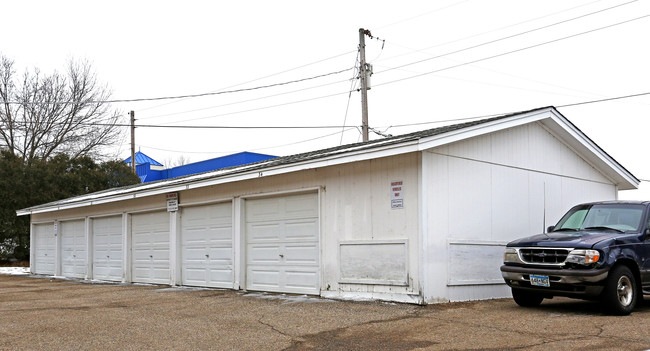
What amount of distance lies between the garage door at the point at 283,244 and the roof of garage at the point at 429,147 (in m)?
0.82

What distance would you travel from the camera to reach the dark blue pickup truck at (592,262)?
8.79 metres

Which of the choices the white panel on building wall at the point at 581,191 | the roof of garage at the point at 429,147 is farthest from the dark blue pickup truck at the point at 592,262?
the white panel on building wall at the point at 581,191

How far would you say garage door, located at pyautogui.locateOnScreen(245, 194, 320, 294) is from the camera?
12812 millimetres

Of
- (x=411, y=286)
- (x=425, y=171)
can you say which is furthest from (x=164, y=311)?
(x=425, y=171)

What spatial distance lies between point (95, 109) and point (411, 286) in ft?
101

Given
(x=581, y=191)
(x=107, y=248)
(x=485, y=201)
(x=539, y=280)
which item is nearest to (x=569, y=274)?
(x=539, y=280)

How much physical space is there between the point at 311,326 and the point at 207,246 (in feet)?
24.6

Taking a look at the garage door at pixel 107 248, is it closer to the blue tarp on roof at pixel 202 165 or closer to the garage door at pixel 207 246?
the garage door at pixel 207 246

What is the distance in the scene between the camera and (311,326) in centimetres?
855

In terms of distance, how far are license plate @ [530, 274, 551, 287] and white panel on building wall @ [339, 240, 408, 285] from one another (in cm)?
228

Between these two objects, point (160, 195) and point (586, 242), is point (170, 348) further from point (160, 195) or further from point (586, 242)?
point (160, 195)

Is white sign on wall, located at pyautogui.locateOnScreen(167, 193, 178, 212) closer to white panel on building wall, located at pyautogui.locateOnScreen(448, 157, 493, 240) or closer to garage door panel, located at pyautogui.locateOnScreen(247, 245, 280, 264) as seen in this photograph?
garage door panel, located at pyautogui.locateOnScreen(247, 245, 280, 264)

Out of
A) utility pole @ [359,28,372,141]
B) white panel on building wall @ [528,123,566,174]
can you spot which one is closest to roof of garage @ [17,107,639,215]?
white panel on building wall @ [528,123,566,174]

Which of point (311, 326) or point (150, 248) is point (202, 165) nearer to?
point (150, 248)
